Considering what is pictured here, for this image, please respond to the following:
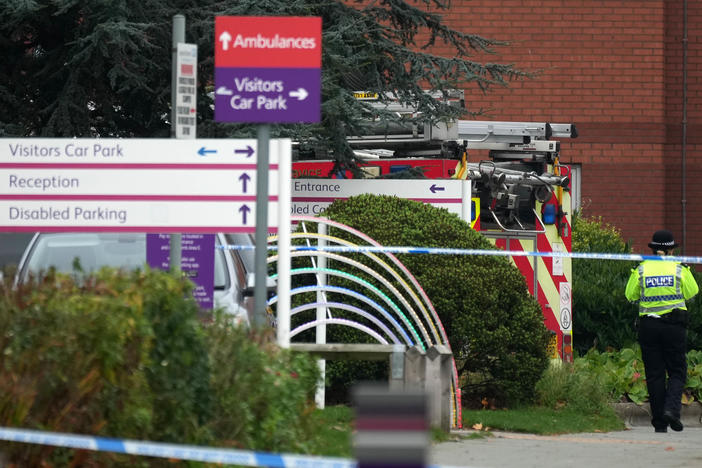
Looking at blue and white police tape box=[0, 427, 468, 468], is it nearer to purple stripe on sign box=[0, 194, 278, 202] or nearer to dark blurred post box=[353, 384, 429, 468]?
dark blurred post box=[353, 384, 429, 468]

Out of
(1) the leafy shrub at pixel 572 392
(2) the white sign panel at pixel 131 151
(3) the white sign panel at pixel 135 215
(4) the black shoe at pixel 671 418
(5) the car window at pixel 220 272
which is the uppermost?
(2) the white sign panel at pixel 131 151

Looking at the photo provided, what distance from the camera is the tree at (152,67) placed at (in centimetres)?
1253

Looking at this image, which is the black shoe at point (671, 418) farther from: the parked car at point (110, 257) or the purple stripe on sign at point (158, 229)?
the purple stripe on sign at point (158, 229)

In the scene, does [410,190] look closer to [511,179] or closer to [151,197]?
[511,179]

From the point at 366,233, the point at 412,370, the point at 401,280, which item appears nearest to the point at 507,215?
the point at 366,233

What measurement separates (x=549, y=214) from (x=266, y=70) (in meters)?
8.15

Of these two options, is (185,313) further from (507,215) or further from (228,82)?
(507,215)

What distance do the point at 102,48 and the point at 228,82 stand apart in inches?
207

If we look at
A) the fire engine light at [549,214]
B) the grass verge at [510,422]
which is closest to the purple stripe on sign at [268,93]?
the grass verge at [510,422]

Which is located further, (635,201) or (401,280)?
(635,201)

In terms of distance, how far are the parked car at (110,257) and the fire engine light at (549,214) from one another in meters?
5.25

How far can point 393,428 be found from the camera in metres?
3.47

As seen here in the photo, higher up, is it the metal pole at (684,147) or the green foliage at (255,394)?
the metal pole at (684,147)

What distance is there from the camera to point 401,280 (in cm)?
1091
